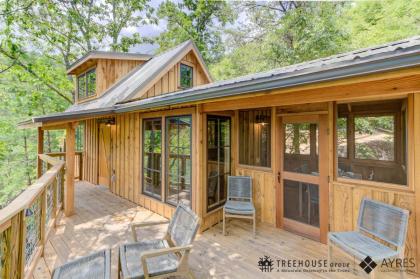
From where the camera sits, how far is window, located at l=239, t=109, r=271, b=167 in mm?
4289

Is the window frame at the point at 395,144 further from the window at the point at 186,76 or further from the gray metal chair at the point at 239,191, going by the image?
the window at the point at 186,76

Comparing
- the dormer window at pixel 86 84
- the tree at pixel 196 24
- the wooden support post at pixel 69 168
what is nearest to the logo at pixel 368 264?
the wooden support post at pixel 69 168

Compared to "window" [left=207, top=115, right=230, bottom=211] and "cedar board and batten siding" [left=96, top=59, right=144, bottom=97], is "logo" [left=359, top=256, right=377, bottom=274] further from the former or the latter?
"cedar board and batten siding" [left=96, top=59, right=144, bottom=97]

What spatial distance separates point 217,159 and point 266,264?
203 centimetres

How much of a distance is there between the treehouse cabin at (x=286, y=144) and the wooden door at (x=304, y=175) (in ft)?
0.06

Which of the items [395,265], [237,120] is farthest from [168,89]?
[395,265]

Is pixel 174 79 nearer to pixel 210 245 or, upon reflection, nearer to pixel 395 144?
pixel 210 245

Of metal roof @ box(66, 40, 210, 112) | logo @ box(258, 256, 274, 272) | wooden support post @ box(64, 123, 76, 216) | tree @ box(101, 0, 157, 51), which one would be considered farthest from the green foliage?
wooden support post @ box(64, 123, 76, 216)

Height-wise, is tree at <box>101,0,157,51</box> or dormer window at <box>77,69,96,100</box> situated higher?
tree at <box>101,0,157,51</box>

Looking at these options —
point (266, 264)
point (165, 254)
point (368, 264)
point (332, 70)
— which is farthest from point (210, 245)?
point (332, 70)

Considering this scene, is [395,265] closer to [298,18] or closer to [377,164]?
[377,164]

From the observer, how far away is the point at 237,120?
4.66 metres

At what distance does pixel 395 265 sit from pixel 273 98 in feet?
9.08

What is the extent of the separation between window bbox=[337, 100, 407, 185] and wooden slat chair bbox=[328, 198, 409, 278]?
0.49 metres
